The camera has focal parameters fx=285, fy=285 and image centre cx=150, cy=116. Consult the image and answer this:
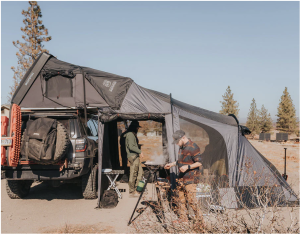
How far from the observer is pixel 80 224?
5.48 m

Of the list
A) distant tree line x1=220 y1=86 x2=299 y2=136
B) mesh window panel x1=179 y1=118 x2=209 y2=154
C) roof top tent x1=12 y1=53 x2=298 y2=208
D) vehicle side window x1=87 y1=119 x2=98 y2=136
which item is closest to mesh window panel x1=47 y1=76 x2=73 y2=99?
roof top tent x1=12 y1=53 x2=298 y2=208

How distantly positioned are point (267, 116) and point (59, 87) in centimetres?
4832

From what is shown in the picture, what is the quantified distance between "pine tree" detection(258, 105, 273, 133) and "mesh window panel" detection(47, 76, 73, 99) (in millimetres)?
47003

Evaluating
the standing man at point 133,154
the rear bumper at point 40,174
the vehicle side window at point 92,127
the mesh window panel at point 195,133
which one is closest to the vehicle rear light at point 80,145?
the rear bumper at point 40,174

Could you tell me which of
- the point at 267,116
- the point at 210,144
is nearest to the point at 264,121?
the point at 267,116

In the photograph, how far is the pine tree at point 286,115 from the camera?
47.3m

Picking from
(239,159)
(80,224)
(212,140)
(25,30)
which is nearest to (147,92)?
(212,140)

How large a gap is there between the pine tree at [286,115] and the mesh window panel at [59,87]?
4609 centimetres

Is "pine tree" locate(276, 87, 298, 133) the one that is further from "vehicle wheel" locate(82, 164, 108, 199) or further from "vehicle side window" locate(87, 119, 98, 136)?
"vehicle wheel" locate(82, 164, 108, 199)

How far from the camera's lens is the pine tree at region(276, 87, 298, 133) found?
155ft

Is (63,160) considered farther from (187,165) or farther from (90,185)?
(187,165)

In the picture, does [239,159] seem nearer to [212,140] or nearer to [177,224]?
[212,140]

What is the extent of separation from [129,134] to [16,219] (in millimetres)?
3294

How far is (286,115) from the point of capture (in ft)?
156
